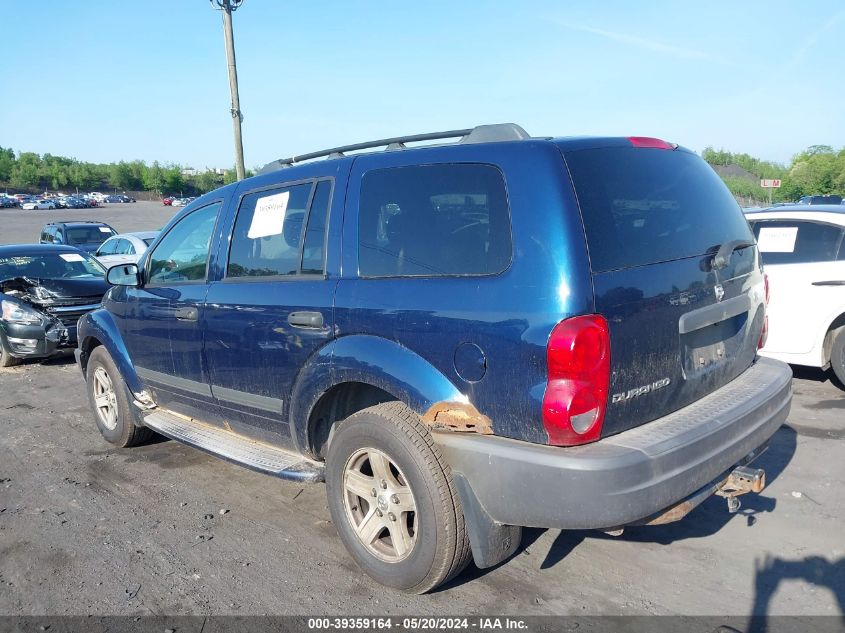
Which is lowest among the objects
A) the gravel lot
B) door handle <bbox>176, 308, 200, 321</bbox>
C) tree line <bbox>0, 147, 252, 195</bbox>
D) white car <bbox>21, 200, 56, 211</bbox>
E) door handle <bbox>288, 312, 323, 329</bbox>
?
the gravel lot

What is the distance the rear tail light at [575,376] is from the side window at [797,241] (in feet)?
14.3

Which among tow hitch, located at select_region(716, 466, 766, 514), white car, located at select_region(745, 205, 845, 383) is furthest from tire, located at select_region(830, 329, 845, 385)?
tow hitch, located at select_region(716, 466, 766, 514)

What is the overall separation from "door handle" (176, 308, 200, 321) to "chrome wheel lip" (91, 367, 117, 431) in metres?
1.37

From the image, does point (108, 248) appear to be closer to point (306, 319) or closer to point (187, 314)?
point (187, 314)

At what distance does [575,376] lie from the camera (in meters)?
2.55

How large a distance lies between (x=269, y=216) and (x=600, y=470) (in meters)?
2.40

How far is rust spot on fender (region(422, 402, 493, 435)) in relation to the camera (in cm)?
274

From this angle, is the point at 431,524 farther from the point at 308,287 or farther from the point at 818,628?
the point at 818,628

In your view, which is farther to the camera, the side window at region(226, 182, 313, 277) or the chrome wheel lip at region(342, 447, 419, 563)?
the side window at region(226, 182, 313, 277)

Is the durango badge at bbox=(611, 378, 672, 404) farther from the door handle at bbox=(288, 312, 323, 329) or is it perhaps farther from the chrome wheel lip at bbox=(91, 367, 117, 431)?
the chrome wheel lip at bbox=(91, 367, 117, 431)

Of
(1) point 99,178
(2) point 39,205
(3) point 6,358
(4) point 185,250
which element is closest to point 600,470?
(4) point 185,250

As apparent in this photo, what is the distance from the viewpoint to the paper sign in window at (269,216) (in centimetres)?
383

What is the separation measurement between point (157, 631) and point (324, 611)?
72cm

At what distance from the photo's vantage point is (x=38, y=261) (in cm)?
927
